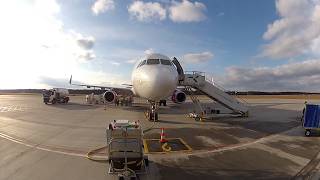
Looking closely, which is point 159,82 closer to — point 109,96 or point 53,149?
point 53,149

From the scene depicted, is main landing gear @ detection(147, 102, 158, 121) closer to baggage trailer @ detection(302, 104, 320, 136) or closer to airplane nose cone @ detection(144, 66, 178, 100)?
airplane nose cone @ detection(144, 66, 178, 100)

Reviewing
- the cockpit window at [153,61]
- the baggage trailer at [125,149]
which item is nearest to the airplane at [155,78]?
the cockpit window at [153,61]

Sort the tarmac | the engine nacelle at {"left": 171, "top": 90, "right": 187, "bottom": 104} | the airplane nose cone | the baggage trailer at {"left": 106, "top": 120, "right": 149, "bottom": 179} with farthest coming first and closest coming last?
the engine nacelle at {"left": 171, "top": 90, "right": 187, "bottom": 104}
the airplane nose cone
the tarmac
the baggage trailer at {"left": 106, "top": 120, "right": 149, "bottom": 179}

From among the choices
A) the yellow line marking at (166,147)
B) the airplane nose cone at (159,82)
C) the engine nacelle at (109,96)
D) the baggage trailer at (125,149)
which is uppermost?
the airplane nose cone at (159,82)

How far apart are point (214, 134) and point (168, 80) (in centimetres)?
433

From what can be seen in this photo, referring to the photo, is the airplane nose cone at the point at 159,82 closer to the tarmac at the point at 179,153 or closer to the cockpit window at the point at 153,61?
the cockpit window at the point at 153,61

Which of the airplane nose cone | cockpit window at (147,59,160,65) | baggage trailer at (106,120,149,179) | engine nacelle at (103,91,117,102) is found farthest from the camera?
engine nacelle at (103,91,117,102)

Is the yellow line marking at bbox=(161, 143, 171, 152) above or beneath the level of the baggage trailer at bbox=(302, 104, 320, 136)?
beneath

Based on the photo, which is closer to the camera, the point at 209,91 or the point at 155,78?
the point at 155,78

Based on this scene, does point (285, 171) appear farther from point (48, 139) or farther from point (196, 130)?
point (48, 139)

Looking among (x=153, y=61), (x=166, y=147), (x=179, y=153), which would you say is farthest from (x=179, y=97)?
(x=179, y=153)

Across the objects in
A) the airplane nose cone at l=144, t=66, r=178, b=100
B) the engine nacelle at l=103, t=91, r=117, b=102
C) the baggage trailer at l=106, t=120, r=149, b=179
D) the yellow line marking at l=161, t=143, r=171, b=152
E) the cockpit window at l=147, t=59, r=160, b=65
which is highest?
the cockpit window at l=147, t=59, r=160, b=65

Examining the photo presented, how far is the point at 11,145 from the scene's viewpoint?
13.9 m

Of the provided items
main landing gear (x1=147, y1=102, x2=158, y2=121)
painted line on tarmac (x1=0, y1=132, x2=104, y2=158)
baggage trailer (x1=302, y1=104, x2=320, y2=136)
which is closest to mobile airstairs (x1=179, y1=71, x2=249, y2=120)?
main landing gear (x1=147, y1=102, x2=158, y2=121)
